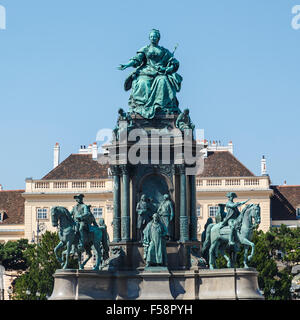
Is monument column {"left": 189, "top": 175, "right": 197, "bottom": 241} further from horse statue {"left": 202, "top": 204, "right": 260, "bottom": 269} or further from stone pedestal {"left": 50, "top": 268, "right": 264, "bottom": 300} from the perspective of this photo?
stone pedestal {"left": 50, "top": 268, "right": 264, "bottom": 300}

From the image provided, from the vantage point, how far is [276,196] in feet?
358

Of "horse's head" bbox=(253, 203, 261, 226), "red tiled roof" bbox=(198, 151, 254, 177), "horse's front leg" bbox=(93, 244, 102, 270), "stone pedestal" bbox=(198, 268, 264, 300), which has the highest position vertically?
"red tiled roof" bbox=(198, 151, 254, 177)

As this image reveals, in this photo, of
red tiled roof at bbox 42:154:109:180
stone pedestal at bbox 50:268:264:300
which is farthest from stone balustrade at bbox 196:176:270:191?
stone pedestal at bbox 50:268:264:300

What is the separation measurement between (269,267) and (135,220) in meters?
34.5

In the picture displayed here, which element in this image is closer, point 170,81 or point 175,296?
point 175,296

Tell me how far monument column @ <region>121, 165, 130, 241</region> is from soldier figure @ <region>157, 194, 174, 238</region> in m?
1.11

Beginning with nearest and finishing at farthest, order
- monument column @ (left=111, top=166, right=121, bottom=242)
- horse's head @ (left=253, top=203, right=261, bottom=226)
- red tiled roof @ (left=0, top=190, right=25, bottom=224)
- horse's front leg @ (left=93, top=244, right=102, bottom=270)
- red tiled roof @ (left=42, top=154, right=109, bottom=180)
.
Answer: horse's head @ (left=253, top=203, right=261, bottom=226), horse's front leg @ (left=93, top=244, right=102, bottom=270), monument column @ (left=111, top=166, right=121, bottom=242), red tiled roof @ (left=42, top=154, right=109, bottom=180), red tiled roof @ (left=0, top=190, right=25, bottom=224)

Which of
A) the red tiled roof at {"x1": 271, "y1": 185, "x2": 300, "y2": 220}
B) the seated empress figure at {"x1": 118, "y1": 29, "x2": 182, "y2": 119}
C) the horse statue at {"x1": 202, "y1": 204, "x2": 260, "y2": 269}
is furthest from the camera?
the red tiled roof at {"x1": 271, "y1": 185, "x2": 300, "y2": 220}

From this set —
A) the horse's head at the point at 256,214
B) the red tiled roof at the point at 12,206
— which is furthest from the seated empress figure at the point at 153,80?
the red tiled roof at the point at 12,206

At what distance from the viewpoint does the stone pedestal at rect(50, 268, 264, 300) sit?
3912 centimetres

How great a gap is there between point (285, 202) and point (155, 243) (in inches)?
2751

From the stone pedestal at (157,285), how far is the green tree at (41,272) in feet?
100.0

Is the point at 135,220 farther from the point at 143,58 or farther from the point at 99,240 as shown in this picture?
the point at 143,58
